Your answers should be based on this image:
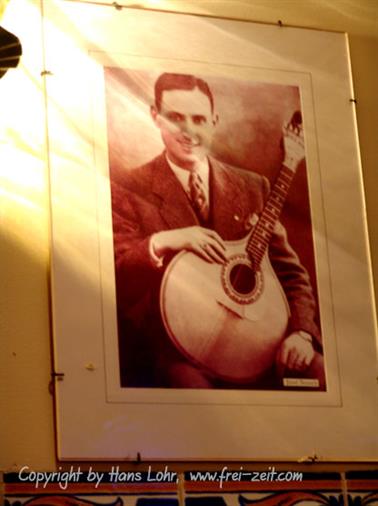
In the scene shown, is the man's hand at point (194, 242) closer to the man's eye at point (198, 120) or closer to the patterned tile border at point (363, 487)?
the man's eye at point (198, 120)

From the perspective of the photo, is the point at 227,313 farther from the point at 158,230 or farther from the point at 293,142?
the point at 293,142

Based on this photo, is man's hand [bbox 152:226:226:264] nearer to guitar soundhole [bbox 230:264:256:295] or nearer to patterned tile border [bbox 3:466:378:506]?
guitar soundhole [bbox 230:264:256:295]

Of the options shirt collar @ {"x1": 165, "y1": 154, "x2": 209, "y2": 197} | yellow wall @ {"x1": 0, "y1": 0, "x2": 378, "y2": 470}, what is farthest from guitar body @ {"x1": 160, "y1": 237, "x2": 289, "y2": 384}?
yellow wall @ {"x1": 0, "y1": 0, "x2": 378, "y2": 470}

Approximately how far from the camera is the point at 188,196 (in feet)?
10.0

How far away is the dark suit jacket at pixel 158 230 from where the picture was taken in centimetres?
291

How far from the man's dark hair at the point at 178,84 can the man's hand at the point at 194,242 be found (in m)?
0.30

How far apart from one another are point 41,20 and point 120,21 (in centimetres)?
19

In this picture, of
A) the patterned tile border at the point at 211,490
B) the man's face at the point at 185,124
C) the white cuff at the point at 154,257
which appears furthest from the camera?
the man's face at the point at 185,124

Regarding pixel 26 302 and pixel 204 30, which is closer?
pixel 26 302

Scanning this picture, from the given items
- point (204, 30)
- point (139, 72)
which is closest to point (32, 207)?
point (139, 72)

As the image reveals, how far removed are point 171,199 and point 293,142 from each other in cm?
35

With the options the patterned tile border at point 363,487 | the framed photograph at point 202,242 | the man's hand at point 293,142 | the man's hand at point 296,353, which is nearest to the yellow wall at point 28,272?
the framed photograph at point 202,242

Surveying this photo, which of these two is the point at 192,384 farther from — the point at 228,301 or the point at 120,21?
the point at 120,21

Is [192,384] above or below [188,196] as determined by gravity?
below
